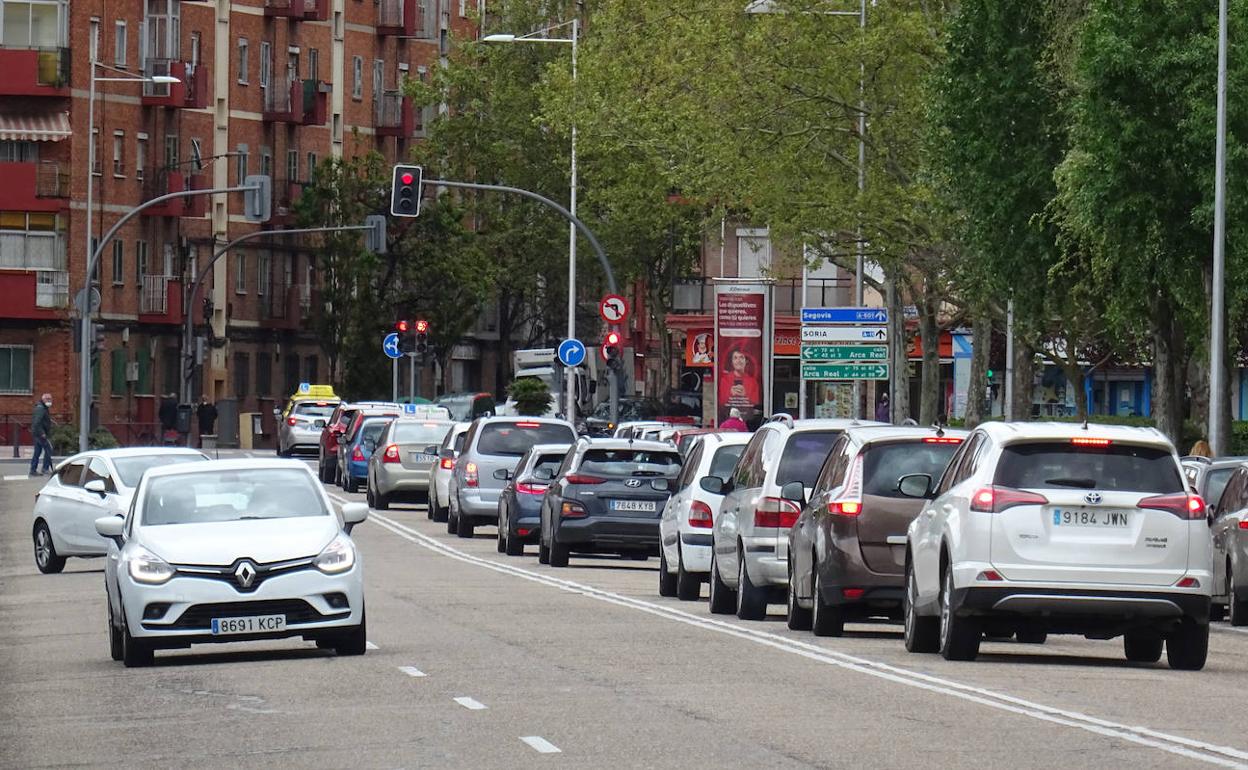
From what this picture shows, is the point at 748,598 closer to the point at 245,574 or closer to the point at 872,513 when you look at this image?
the point at 872,513

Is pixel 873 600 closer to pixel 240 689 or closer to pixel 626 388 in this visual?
pixel 240 689

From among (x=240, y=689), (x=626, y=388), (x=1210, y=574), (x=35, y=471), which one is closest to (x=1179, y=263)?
(x=1210, y=574)

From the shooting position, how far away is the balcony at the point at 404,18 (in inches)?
4250

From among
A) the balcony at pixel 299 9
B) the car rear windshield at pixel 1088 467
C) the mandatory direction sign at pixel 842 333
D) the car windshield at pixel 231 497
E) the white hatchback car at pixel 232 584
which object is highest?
the balcony at pixel 299 9

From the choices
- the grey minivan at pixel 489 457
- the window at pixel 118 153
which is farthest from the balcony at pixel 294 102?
the grey minivan at pixel 489 457

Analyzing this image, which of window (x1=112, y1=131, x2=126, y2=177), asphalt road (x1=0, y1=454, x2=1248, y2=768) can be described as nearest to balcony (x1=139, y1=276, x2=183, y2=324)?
window (x1=112, y1=131, x2=126, y2=177)

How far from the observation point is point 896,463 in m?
21.9

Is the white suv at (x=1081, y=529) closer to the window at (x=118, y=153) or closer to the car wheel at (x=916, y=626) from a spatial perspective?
the car wheel at (x=916, y=626)

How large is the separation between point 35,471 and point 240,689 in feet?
171

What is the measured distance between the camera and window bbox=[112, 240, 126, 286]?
301 ft

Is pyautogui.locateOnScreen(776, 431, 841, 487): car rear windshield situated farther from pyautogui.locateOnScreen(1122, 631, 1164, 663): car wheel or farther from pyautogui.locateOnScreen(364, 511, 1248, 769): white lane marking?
pyautogui.locateOnScreen(1122, 631, 1164, 663): car wheel

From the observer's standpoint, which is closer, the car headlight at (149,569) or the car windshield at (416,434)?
the car headlight at (149,569)

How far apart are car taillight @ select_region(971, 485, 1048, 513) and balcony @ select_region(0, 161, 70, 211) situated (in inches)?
2780

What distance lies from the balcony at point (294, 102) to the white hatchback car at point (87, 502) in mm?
65725
